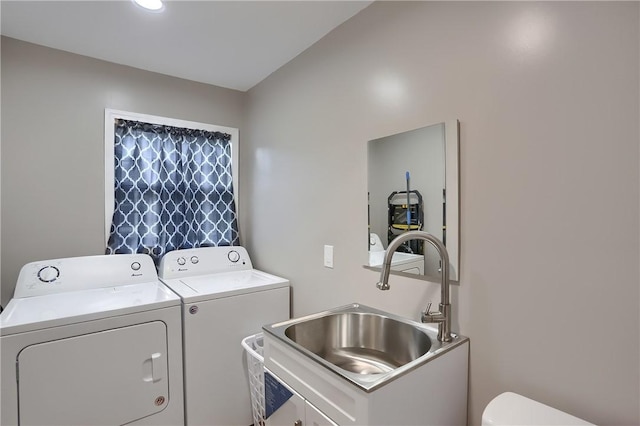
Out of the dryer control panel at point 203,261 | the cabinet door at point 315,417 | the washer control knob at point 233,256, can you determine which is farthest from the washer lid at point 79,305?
the cabinet door at point 315,417

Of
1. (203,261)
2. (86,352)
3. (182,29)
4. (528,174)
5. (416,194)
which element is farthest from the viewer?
(203,261)

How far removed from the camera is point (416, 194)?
140cm

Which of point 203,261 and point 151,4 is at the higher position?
point 151,4

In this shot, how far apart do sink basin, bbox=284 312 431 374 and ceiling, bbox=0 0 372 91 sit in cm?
162

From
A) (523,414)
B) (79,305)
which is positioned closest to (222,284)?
(79,305)

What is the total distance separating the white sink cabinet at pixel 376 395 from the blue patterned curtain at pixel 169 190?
152cm

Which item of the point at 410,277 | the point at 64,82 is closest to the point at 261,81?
the point at 64,82

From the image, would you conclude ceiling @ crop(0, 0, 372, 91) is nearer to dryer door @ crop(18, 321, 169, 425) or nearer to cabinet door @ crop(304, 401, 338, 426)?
dryer door @ crop(18, 321, 169, 425)

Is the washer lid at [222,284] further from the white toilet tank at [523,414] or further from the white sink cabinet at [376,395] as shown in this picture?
the white toilet tank at [523,414]

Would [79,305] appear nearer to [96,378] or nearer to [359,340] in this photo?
[96,378]

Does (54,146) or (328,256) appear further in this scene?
(54,146)

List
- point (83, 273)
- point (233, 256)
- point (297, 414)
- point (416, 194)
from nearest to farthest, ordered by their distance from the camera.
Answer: point (297, 414) → point (416, 194) → point (83, 273) → point (233, 256)

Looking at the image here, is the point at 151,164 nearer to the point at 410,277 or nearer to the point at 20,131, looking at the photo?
the point at 20,131

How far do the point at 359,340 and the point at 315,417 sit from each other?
0.48 meters
